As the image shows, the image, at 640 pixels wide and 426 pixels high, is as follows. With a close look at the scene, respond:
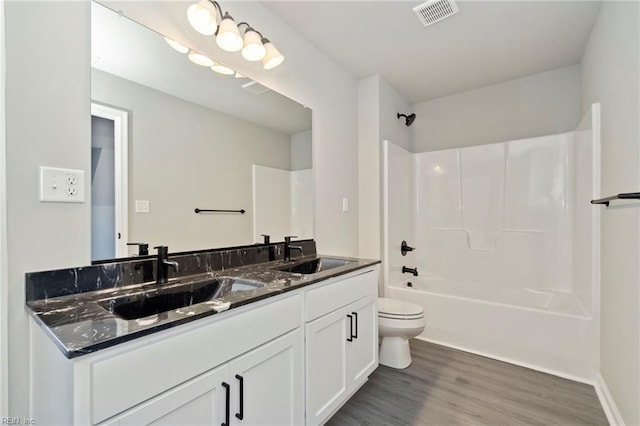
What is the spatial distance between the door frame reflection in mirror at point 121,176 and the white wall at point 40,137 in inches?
5.3

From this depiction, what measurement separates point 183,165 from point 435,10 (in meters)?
1.81

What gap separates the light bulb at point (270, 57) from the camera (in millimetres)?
1758

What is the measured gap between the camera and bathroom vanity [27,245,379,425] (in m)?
0.72

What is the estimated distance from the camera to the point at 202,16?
1433 mm

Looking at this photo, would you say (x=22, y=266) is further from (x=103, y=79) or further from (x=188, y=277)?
(x=103, y=79)

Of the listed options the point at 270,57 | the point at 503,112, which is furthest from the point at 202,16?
the point at 503,112

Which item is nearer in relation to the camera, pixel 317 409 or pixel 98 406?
pixel 98 406

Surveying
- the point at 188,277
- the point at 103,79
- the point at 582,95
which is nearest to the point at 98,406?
the point at 188,277

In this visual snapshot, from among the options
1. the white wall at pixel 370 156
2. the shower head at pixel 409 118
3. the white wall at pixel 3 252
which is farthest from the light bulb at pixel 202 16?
the shower head at pixel 409 118

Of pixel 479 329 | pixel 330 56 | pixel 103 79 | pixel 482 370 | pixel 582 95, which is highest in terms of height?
pixel 330 56

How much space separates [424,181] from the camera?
3352mm

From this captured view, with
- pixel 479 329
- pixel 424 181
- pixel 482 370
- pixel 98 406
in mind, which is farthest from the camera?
pixel 424 181

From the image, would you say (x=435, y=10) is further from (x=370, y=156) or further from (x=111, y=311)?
(x=111, y=311)

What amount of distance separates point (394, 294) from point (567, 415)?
1.35m
